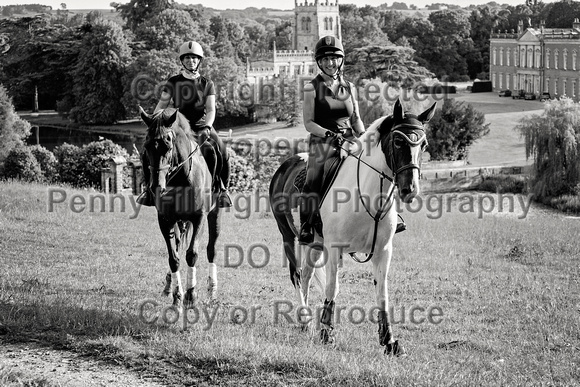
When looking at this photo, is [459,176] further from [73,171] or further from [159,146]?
[159,146]

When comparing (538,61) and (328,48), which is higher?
(538,61)

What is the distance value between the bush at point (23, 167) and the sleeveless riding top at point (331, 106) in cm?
2551

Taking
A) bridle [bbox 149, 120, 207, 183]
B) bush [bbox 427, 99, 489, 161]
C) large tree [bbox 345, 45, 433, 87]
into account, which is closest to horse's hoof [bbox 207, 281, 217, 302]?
bridle [bbox 149, 120, 207, 183]

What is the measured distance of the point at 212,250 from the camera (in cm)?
1074

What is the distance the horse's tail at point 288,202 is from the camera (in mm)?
9586

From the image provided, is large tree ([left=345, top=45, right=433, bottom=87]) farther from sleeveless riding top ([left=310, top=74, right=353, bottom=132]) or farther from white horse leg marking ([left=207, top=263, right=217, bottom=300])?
sleeveless riding top ([left=310, top=74, right=353, bottom=132])

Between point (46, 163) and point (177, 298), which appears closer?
point (177, 298)

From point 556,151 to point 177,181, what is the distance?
1524 inches

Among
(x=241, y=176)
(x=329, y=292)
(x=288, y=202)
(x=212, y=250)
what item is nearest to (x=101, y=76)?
(x=241, y=176)

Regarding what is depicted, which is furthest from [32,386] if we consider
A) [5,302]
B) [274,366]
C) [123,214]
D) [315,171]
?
[123,214]

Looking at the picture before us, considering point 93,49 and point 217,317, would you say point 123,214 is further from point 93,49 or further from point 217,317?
point 93,49

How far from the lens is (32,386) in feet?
21.4

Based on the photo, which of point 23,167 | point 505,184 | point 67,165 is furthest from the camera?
point 505,184

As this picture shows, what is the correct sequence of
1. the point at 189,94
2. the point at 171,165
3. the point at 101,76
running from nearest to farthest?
1. the point at 171,165
2. the point at 189,94
3. the point at 101,76
